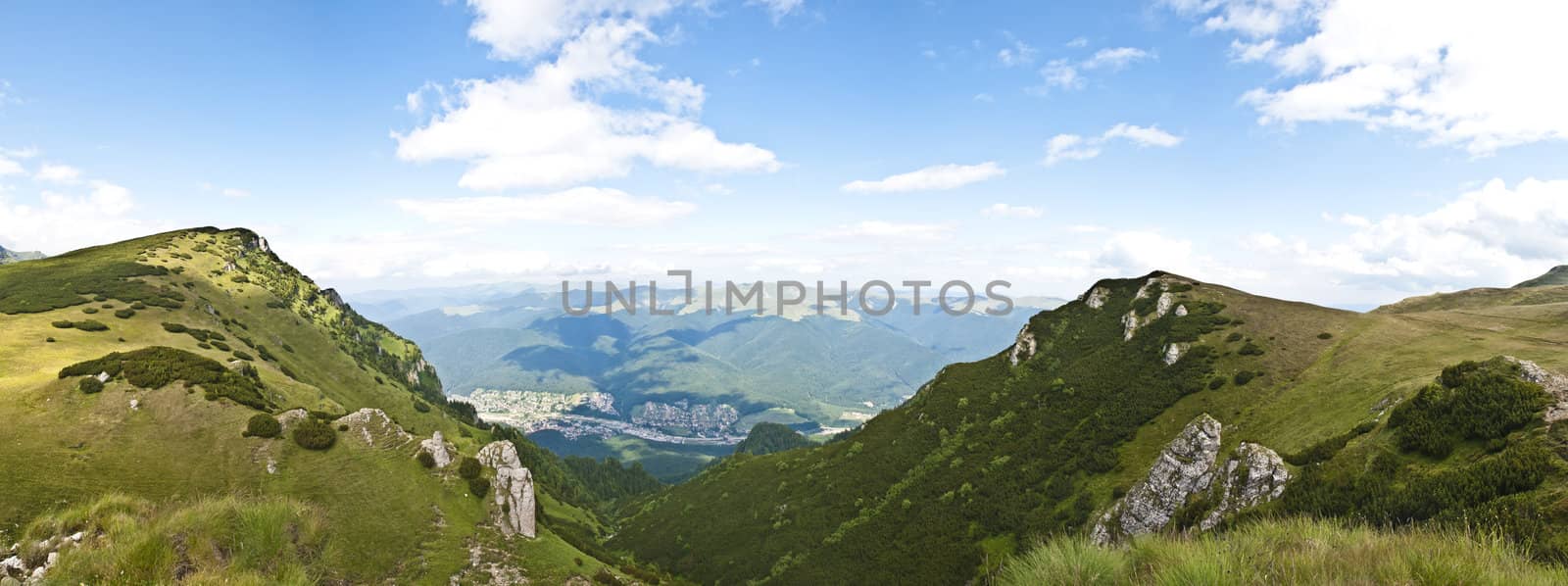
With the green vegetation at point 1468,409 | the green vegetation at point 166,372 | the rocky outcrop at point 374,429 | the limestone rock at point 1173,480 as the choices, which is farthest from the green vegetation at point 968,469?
the green vegetation at point 166,372

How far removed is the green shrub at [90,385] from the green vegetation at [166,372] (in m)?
1.16

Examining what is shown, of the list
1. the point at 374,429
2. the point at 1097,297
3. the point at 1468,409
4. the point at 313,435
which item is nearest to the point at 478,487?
the point at 374,429

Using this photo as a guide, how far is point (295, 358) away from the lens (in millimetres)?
95938

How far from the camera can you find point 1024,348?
9650 cm

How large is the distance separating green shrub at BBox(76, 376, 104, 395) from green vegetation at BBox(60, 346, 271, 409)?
1.16m

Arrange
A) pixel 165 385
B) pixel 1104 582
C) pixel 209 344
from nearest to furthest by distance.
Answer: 1. pixel 1104 582
2. pixel 165 385
3. pixel 209 344

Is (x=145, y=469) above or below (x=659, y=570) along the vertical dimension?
above

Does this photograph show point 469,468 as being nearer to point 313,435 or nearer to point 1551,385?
point 313,435

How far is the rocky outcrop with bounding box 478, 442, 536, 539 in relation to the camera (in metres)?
37.6

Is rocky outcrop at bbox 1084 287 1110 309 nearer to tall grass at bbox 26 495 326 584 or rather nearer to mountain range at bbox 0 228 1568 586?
mountain range at bbox 0 228 1568 586

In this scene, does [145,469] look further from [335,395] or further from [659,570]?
[659,570]

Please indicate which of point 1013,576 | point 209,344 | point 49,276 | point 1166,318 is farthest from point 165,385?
point 1166,318

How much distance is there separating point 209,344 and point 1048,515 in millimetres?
98356

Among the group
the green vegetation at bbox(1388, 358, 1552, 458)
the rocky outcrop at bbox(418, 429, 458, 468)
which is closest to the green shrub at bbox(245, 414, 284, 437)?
the rocky outcrop at bbox(418, 429, 458, 468)
